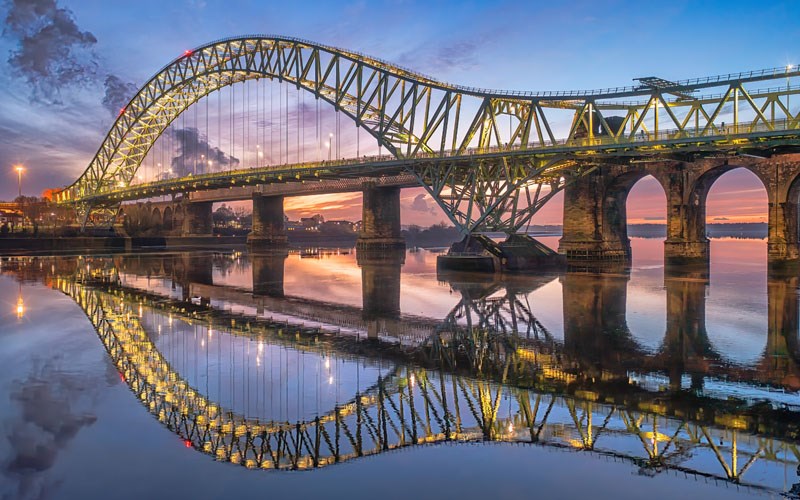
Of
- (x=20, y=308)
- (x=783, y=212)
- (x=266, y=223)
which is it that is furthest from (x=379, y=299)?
(x=266, y=223)

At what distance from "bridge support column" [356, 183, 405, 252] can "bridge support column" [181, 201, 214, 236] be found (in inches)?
1778

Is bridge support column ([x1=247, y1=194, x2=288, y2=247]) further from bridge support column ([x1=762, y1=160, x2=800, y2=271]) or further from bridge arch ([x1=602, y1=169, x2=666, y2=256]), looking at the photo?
bridge support column ([x1=762, y1=160, x2=800, y2=271])

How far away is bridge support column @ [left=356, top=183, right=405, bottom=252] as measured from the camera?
256 feet

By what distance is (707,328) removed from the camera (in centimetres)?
1808

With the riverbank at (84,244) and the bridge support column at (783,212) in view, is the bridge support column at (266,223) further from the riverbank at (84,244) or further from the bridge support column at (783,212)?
the bridge support column at (783,212)

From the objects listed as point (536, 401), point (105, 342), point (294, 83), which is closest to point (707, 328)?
point (536, 401)

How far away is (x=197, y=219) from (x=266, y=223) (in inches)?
862

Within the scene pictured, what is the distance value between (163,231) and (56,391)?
429 feet

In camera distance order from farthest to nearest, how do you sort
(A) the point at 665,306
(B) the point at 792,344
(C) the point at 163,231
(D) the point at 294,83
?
1. (C) the point at 163,231
2. (D) the point at 294,83
3. (A) the point at 665,306
4. (B) the point at 792,344

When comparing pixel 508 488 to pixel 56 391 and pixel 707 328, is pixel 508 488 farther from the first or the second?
pixel 707 328

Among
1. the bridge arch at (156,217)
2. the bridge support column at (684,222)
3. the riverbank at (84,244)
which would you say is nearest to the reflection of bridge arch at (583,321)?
the bridge support column at (684,222)

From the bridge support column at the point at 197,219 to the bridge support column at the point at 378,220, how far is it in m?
45.2

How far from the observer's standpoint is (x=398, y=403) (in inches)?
406

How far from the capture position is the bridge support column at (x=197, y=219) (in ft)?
370
